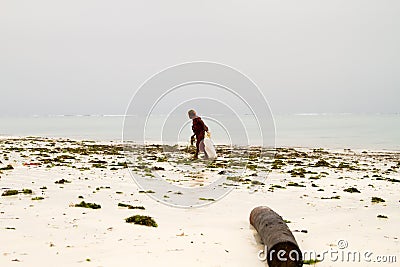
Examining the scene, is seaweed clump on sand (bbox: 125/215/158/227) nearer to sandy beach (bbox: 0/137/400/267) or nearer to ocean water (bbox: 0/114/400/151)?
sandy beach (bbox: 0/137/400/267)

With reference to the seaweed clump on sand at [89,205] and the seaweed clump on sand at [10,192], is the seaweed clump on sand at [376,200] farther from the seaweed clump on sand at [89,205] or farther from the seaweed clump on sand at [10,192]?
the seaweed clump on sand at [10,192]

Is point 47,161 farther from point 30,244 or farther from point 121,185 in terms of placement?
point 30,244

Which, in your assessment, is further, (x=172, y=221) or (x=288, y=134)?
(x=288, y=134)

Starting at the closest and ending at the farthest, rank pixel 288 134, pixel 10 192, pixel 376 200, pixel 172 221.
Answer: pixel 172 221
pixel 10 192
pixel 376 200
pixel 288 134

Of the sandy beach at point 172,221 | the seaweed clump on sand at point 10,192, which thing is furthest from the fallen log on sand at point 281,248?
the seaweed clump on sand at point 10,192

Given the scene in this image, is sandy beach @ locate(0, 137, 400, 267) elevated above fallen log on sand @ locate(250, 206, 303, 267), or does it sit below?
below

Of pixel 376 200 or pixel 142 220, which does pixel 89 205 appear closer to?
pixel 142 220

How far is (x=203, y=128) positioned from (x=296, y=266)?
14419 mm

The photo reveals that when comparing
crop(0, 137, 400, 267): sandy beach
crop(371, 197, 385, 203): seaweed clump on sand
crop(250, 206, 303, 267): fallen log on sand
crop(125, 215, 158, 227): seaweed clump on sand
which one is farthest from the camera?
crop(371, 197, 385, 203): seaweed clump on sand

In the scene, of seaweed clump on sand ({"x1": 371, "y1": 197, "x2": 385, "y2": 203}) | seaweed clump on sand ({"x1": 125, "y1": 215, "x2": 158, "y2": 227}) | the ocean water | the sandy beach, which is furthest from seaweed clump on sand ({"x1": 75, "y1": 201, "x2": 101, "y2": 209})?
the ocean water

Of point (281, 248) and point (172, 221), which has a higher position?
point (281, 248)

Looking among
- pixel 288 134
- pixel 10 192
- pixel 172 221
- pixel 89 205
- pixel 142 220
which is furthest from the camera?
pixel 288 134

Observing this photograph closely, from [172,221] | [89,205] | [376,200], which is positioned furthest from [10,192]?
[376,200]

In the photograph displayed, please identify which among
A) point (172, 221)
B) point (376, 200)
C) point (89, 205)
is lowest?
point (172, 221)
